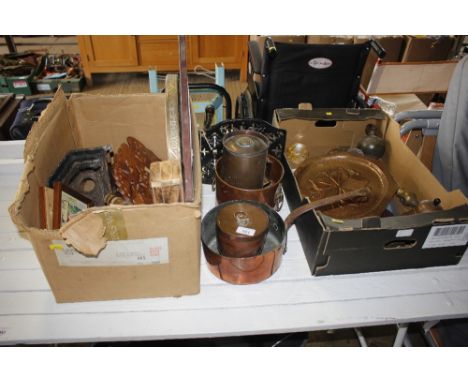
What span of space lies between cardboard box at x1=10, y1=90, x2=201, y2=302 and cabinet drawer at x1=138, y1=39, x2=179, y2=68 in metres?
2.44

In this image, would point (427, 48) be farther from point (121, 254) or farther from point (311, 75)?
point (121, 254)

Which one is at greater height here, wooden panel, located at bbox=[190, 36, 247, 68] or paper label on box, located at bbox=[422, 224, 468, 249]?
paper label on box, located at bbox=[422, 224, 468, 249]

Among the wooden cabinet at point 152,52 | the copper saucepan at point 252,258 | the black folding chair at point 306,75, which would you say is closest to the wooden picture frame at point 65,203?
the copper saucepan at point 252,258

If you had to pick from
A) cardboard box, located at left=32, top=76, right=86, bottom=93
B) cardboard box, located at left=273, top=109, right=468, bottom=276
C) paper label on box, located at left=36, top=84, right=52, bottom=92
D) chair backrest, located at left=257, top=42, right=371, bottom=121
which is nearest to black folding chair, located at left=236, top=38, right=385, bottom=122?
chair backrest, located at left=257, top=42, right=371, bottom=121

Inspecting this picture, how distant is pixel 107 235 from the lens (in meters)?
0.76

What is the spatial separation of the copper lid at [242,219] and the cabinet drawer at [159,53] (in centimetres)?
269

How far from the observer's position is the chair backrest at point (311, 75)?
5.43ft

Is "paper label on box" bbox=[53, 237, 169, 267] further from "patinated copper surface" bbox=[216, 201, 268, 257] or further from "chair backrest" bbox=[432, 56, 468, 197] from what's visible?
"chair backrest" bbox=[432, 56, 468, 197]

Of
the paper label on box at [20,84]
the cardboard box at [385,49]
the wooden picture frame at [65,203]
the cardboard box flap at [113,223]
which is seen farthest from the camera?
the paper label on box at [20,84]

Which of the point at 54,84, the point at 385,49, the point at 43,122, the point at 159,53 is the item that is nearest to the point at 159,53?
the point at 159,53

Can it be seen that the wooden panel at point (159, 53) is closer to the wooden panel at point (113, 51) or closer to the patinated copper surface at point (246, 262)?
the wooden panel at point (113, 51)

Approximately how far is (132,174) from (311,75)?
3.53ft

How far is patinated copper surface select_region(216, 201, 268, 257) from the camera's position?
34.9 inches

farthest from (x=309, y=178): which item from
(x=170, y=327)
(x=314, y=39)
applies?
(x=314, y=39)
